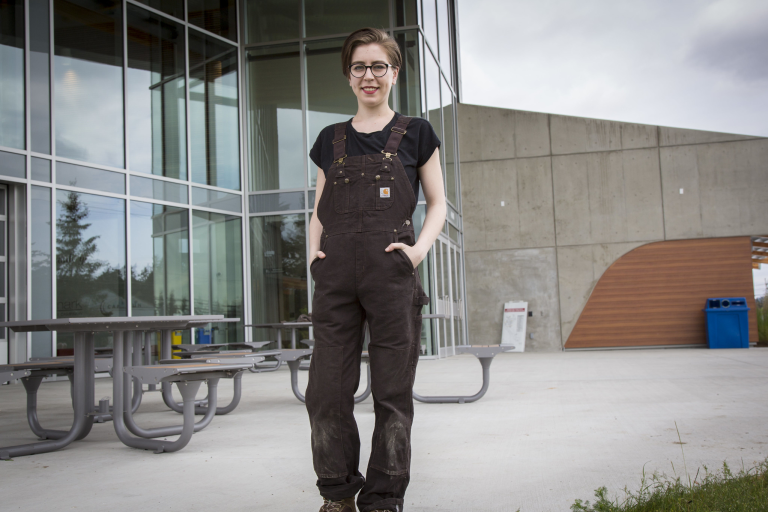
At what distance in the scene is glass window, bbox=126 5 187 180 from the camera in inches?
387

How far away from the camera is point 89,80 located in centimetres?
923

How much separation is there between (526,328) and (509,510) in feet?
40.0

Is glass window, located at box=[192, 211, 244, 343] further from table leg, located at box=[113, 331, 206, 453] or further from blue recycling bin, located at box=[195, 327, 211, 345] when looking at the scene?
table leg, located at box=[113, 331, 206, 453]

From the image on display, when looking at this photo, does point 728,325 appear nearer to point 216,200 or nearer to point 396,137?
point 216,200

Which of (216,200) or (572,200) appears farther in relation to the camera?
(572,200)

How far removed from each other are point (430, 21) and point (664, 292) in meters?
7.57

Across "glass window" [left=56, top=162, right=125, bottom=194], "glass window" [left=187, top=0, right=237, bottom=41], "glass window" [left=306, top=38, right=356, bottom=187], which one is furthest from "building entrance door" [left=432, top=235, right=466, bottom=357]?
"glass window" [left=187, top=0, right=237, bottom=41]

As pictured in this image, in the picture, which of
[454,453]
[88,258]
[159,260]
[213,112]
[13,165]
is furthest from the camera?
[213,112]

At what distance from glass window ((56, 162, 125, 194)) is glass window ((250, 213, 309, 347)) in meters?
2.75

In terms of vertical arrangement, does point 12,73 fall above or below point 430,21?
below

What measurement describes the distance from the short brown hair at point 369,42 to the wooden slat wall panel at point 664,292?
1276cm

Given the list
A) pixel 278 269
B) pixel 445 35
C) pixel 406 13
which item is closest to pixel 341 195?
pixel 278 269

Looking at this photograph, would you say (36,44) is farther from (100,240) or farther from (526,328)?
(526,328)

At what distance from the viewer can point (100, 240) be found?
896 cm
